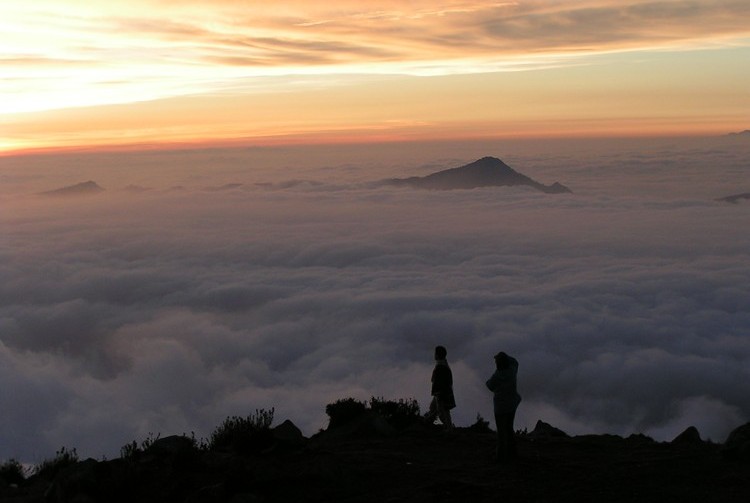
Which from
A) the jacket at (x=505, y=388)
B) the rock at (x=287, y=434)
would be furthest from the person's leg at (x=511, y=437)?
the rock at (x=287, y=434)

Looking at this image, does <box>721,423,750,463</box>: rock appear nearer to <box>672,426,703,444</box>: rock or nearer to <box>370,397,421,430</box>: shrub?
<box>672,426,703,444</box>: rock

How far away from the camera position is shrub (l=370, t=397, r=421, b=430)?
12.2 meters

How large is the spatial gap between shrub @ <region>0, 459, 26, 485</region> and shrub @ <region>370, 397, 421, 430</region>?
15.7ft

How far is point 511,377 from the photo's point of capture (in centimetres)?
923

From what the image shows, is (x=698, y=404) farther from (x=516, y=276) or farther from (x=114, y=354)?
(x=114, y=354)

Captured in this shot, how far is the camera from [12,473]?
10648 millimetres

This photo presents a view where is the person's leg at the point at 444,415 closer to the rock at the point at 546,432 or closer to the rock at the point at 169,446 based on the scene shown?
the rock at the point at 546,432

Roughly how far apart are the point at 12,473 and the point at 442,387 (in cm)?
572

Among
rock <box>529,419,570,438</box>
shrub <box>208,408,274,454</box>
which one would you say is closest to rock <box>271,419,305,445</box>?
shrub <box>208,408,274,454</box>

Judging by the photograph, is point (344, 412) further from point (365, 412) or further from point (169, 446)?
point (169, 446)

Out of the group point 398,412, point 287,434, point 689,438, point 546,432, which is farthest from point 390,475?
point 689,438

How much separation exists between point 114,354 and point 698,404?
72958 millimetres

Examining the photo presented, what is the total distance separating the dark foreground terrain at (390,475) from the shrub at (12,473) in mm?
282

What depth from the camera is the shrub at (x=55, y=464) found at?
1051cm
